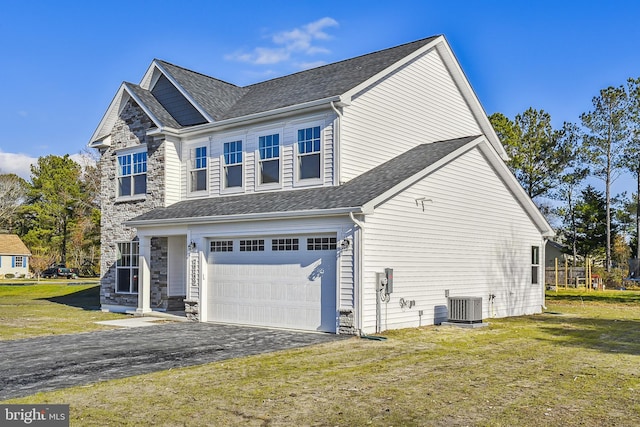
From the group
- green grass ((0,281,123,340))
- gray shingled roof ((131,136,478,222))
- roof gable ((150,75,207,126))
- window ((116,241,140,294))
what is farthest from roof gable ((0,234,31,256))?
gray shingled roof ((131,136,478,222))

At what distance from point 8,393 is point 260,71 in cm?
2225

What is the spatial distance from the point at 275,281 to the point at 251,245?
1.36 metres

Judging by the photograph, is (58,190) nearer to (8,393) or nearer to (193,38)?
(193,38)

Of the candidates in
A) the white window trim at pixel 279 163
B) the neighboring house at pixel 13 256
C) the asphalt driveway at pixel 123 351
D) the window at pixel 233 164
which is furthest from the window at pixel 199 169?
the neighboring house at pixel 13 256

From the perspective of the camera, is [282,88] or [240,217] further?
[282,88]

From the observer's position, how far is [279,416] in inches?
276

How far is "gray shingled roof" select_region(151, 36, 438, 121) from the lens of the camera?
716 inches

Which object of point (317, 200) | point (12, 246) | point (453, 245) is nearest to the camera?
point (317, 200)

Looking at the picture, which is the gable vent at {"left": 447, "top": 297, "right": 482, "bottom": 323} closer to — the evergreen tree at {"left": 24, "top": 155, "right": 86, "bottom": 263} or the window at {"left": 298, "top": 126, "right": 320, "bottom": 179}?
the window at {"left": 298, "top": 126, "right": 320, "bottom": 179}

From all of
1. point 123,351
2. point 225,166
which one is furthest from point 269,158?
point 123,351

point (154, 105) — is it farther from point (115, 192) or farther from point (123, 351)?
point (123, 351)

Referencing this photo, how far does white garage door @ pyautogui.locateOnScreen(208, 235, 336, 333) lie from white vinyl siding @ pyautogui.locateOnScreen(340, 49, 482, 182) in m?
2.49

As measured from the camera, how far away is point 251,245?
16.6 metres

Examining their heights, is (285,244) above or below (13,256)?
above
